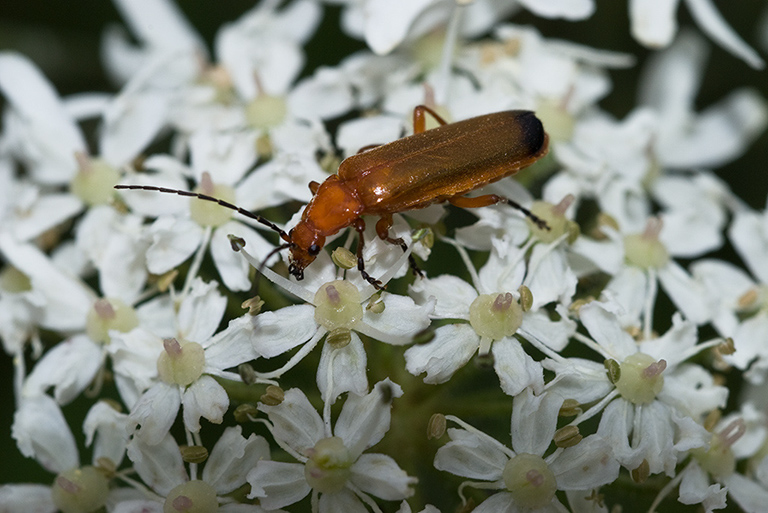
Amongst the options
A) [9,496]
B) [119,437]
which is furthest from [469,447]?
[9,496]

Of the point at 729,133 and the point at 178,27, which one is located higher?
the point at 178,27

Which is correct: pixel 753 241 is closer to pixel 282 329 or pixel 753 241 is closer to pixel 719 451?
pixel 719 451

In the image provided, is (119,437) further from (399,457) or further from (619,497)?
(619,497)

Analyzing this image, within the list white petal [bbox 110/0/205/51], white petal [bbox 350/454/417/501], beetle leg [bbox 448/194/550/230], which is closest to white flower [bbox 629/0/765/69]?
beetle leg [bbox 448/194/550/230]

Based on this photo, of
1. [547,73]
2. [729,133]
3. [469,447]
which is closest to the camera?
[469,447]

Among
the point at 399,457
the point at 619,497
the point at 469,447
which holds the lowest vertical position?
the point at 619,497

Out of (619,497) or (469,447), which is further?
(619,497)

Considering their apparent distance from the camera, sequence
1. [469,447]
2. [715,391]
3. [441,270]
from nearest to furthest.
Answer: [469,447], [715,391], [441,270]

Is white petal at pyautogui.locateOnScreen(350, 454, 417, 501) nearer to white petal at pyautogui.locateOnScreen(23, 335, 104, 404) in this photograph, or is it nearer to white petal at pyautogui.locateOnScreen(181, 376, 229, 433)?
white petal at pyautogui.locateOnScreen(181, 376, 229, 433)
